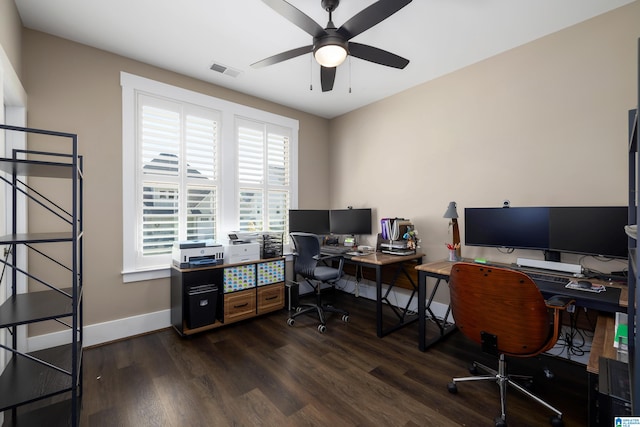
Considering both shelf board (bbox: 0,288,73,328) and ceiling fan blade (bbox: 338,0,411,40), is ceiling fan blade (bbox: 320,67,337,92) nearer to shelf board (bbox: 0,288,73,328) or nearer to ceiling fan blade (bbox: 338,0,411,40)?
ceiling fan blade (bbox: 338,0,411,40)

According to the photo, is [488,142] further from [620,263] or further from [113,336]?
[113,336]

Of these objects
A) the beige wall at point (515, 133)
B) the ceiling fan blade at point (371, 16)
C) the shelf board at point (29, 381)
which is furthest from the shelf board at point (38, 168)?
the beige wall at point (515, 133)

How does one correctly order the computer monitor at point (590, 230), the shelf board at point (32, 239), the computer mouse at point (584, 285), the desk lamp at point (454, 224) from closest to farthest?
the shelf board at point (32, 239)
the computer mouse at point (584, 285)
the computer monitor at point (590, 230)
the desk lamp at point (454, 224)

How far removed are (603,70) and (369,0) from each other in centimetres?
198

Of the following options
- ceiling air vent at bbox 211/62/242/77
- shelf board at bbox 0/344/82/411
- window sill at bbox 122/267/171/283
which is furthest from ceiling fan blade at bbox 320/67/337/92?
shelf board at bbox 0/344/82/411

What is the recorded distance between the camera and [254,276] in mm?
3268

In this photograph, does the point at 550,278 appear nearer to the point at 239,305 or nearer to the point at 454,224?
the point at 454,224

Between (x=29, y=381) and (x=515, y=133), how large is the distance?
3966 mm

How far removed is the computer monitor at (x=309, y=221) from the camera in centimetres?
391

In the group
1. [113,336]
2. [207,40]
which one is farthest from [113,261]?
[207,40]

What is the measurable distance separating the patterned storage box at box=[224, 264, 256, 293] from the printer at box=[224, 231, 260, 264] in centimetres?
9

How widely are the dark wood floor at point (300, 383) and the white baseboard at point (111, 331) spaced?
9 cm

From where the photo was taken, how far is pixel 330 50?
1988 millimetres

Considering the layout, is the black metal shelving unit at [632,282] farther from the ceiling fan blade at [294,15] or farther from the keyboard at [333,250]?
the keyboard at [333,250]
